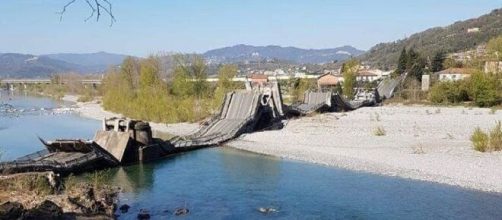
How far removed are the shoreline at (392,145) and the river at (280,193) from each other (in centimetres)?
150

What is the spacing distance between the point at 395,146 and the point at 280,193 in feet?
43.3

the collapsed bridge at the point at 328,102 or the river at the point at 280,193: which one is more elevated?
the collapsed bridge at the point at 328,102

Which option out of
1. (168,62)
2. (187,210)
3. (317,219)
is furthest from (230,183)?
(168,62)

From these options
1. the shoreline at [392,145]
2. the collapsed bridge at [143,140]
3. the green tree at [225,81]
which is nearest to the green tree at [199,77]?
the green tree at [225,81]

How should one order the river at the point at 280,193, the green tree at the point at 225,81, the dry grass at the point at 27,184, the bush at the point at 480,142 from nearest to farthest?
the dry grass at the point at 27,184 → the river at the point at 280,193 → the bush at the point at 480,142 → the green tree at the point at 225,81

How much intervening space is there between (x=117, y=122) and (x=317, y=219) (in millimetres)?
16013

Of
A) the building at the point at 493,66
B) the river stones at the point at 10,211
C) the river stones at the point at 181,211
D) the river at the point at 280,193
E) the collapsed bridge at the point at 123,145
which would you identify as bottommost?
the river at the point at 280,193

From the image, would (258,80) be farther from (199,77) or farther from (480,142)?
(480,142)

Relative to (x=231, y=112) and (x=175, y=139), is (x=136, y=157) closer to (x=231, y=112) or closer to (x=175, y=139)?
(x=175, y=139)

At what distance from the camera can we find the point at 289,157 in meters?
31.6

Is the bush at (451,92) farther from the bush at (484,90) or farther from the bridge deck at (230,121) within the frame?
the bridge deck at (230,121)

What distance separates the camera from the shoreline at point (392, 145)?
81.5ft

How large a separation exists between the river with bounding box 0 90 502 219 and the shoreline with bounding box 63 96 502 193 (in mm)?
1497

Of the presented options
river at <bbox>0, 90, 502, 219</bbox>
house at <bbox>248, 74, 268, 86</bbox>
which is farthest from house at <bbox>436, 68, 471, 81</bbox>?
river at <bbox>0, 90, 502, 219</bbox>
